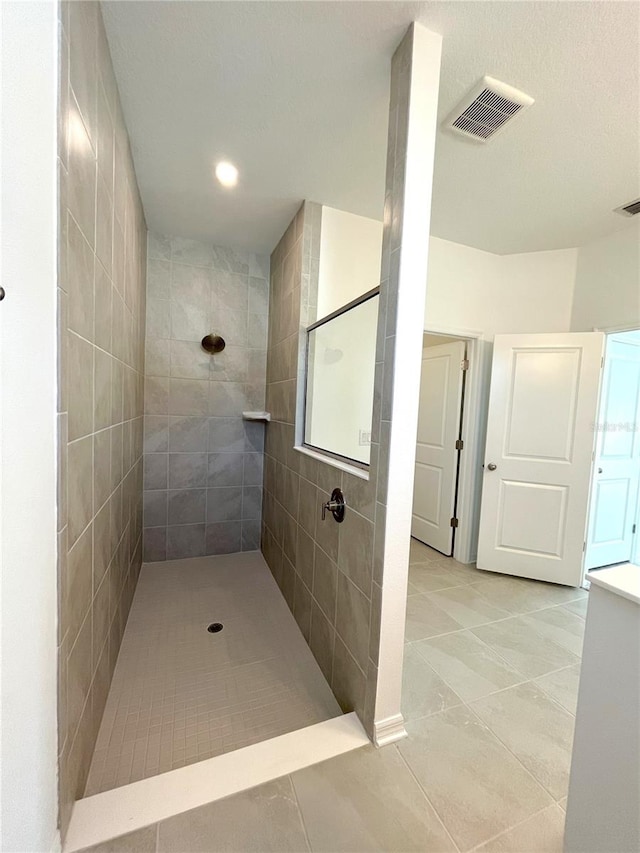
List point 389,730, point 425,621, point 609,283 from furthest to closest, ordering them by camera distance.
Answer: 1. point 609,283
2. point 425,621
3. point 389,730

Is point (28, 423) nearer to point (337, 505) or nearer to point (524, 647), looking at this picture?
point (337, 505)

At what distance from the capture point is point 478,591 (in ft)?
7.91

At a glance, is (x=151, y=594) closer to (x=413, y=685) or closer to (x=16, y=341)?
(x=413, y=685)

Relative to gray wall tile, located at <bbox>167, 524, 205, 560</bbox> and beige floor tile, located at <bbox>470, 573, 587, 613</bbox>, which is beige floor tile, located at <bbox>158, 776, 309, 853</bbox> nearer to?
beige floor tile, located at <bbox>470, 573, 587, 613</bbox>

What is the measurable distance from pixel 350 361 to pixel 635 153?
167 cm

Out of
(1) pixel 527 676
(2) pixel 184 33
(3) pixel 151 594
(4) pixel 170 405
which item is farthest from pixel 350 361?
(3) pixel 151 594

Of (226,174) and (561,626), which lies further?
(561,626)

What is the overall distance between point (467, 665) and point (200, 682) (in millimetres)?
1331

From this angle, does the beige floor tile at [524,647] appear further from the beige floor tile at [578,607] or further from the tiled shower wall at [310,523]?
the tiled shower wall at [310,523]

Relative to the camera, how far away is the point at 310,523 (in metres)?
1.87

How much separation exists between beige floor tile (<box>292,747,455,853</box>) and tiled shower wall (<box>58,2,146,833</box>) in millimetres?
Answer: 715

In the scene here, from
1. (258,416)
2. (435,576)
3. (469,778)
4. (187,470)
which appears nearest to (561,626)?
(435,576)

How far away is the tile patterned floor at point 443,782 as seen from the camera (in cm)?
95

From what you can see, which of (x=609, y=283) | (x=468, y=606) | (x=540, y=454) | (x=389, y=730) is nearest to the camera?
(x=389, y=730)
